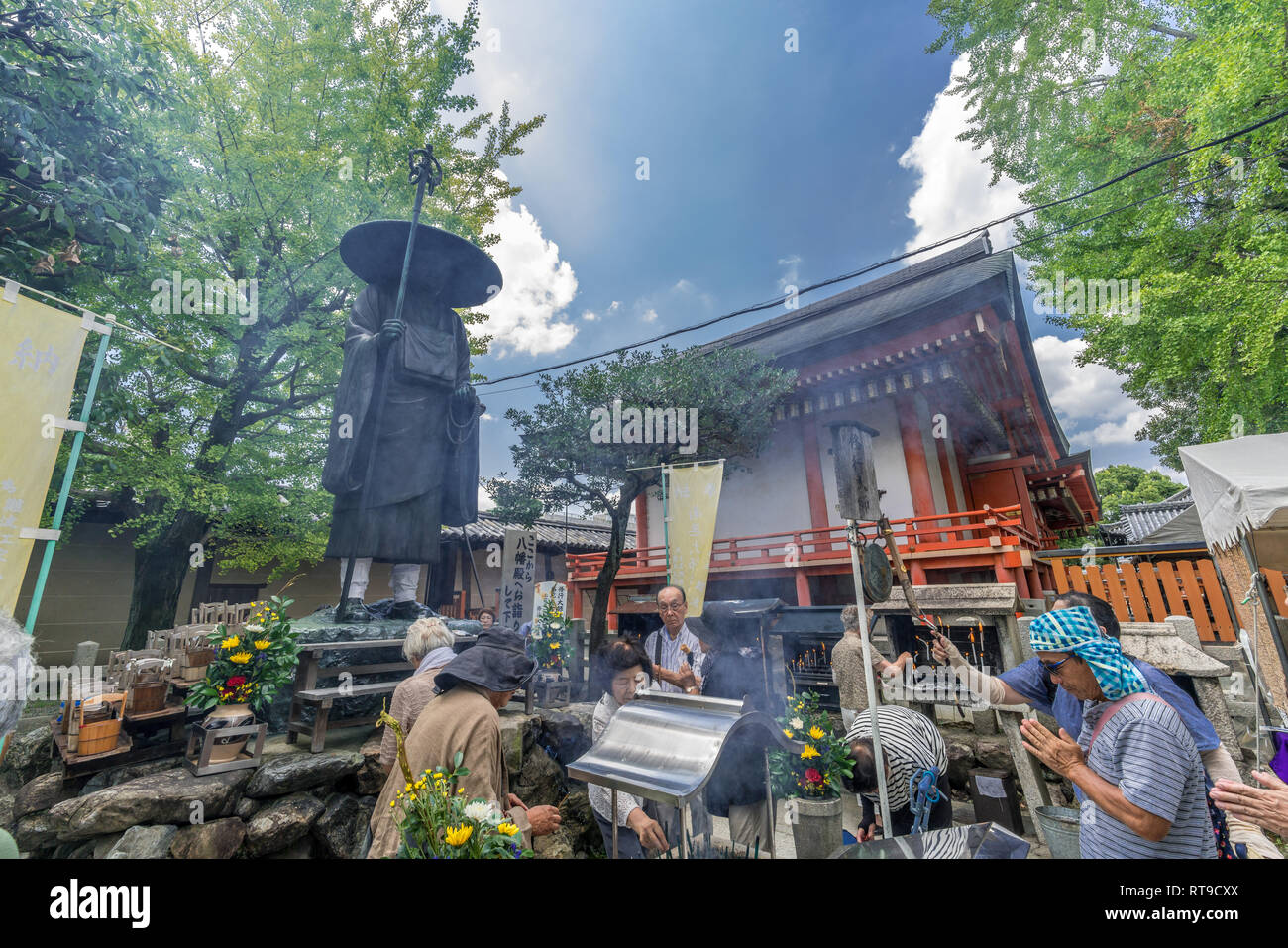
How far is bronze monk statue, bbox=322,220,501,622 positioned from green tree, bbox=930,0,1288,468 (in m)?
9.73

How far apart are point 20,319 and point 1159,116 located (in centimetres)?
1424

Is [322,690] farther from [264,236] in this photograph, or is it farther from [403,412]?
[264,236]

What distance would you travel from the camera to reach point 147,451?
23.1ft

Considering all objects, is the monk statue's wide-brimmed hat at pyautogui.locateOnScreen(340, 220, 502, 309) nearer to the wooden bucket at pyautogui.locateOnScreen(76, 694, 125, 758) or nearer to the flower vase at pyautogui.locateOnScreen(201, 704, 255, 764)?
the flower vase at pyautogui.locateOnScreen(201, 704, 255, 764)

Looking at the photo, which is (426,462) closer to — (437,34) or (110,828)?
(110,828)

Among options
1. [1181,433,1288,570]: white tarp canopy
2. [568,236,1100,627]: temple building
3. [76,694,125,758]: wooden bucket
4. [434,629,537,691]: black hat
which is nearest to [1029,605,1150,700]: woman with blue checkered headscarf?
[434,629,537,691]: black hat

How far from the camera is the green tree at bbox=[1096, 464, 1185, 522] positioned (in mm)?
27938

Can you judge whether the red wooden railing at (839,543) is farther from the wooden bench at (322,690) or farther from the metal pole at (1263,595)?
the wooden bench at (322,690)

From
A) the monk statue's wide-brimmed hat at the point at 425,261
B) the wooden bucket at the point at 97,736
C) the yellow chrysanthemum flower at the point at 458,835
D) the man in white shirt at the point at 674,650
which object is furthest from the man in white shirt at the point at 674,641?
the wooden bucket at the point at 97,736

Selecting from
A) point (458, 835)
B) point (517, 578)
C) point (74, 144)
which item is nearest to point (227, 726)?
point (458, 835)

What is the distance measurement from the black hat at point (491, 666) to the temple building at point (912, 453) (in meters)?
6.91

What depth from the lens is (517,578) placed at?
838 centimetres
